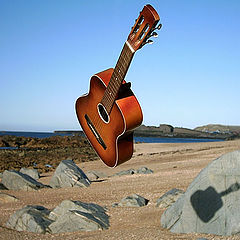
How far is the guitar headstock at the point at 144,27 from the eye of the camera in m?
2.42

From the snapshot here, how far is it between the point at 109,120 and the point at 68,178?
389 inches

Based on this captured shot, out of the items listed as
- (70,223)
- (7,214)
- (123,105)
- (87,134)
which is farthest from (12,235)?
(123,105)

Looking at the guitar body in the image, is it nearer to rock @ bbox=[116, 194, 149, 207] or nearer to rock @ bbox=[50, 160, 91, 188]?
rock @ bbox=[116, 194, 149, 207]

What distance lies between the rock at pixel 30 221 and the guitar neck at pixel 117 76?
4940 mm

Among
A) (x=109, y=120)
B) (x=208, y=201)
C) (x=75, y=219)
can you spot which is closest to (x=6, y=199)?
(x=75, y=219)

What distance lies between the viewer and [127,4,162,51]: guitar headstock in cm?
242

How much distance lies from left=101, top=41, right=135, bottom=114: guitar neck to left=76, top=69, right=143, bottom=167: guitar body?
0.04 meters

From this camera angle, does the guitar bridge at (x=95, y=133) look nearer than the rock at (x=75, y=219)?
Yes

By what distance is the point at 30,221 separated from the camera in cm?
723

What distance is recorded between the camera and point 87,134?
333 centimetres

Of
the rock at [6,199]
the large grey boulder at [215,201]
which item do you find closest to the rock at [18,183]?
the rock at [6,199]

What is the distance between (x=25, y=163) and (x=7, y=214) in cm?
1597

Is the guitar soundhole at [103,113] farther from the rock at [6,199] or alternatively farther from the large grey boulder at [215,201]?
the rock at [6,199]

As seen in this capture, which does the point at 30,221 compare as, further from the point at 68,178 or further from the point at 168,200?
the point at 68,178
